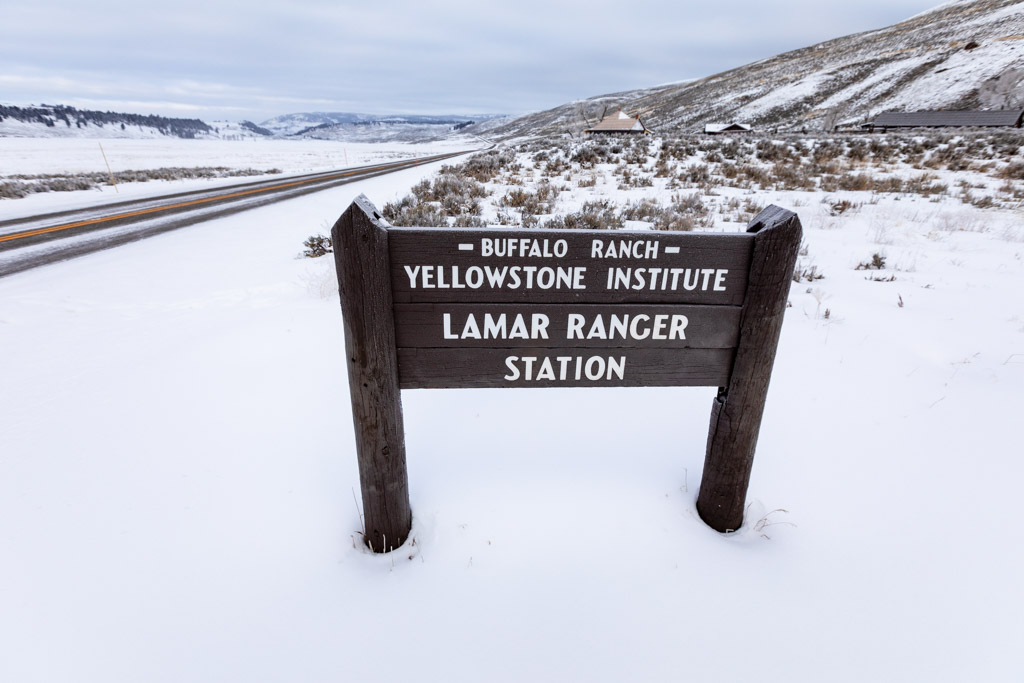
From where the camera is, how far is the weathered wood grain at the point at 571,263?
1.74 metres

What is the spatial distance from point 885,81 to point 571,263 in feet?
235

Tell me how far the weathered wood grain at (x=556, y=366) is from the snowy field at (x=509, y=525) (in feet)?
2.74

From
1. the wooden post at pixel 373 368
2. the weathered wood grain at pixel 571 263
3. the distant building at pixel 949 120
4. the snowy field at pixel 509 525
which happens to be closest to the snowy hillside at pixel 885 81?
the distant building at pixel 949 120

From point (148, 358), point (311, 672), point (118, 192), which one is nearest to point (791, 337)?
point (311, 672)

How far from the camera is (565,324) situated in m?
1.90

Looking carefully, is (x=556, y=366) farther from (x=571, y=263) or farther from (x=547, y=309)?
(x=571, y=263)

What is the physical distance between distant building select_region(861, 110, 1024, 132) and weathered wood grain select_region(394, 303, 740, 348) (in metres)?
45.0

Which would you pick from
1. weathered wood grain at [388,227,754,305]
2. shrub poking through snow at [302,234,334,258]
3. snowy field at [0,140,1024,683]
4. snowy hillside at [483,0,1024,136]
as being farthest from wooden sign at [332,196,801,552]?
snowy hillside at [483,0,1024,136]

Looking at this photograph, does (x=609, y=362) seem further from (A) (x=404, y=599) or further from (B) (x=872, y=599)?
(B) (x=872, y=599)

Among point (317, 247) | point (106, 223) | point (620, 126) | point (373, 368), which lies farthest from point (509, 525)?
point (620, 126)

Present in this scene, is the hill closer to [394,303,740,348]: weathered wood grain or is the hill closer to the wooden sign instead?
the wooden sign

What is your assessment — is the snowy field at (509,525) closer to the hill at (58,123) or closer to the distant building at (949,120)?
the distant building at (949,120)

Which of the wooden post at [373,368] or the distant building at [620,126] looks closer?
the wooden post at [373,368]

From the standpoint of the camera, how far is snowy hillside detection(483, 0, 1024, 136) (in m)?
44.7
